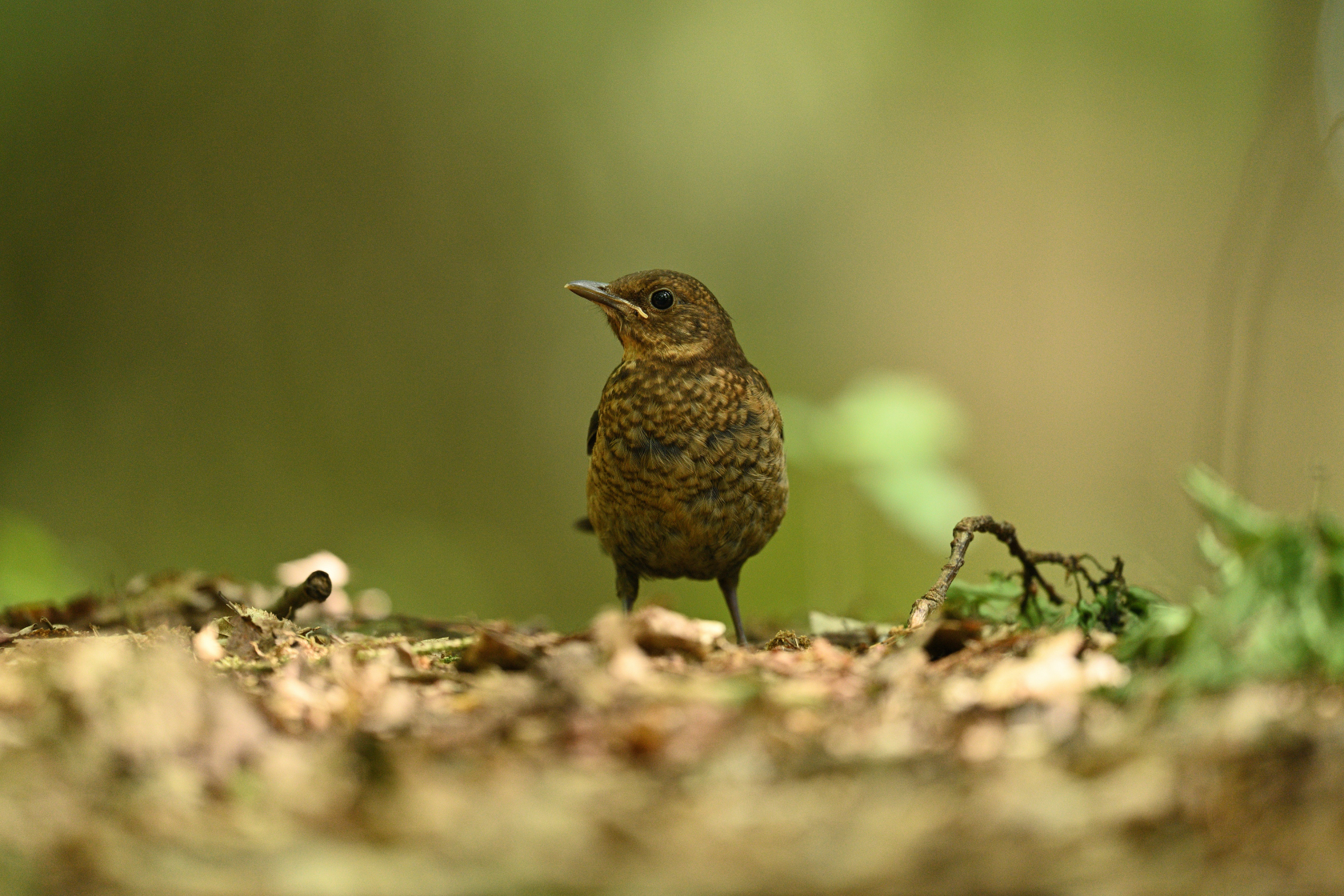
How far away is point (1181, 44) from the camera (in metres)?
6.64

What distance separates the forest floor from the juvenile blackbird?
1.66 metres

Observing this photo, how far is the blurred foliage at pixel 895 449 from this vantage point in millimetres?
4109

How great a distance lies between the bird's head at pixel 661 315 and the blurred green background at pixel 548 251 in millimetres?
2896

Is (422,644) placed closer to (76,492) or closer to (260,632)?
(260,632)

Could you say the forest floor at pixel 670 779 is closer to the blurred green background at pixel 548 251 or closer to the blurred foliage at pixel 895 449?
the blurred foliage at pixel 895 449

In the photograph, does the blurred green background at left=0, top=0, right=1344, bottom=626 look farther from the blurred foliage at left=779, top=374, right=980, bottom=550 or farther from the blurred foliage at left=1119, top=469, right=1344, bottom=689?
the blurred foliage at left=1119, top=469, right=1344, bottom=689

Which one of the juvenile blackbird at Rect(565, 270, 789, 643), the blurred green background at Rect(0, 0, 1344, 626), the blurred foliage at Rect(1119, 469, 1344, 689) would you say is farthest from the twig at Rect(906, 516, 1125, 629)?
the blurred green background at Rect(0, 0, 1344, 626)

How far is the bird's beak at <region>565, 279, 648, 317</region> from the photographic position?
3.80 metres

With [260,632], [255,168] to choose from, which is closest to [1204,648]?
[260,632]

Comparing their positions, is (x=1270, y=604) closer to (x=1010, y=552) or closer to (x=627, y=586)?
(x=1010, y=552)

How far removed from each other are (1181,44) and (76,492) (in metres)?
8.17

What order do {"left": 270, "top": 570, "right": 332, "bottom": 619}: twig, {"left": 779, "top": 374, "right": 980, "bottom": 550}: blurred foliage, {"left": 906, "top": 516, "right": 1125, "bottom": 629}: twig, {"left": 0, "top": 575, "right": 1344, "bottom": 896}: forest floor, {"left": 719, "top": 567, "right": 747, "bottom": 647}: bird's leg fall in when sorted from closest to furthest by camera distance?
{"left": 0, "top": 575, "right": 1344, "bottom": 896}: forest floor → {"left": 906, "top": 516, "right": 1125, "bottom": 629}: twig → {"left": 270, "top": 570, "right": 332, "bottom": 619}: twig → {"left": 719, "top": 567, "right": 747, "bottom": 647}: bird's leg → {"left": 779, "top": 374, "right": 980, "bottom": 550}: blurred foliage

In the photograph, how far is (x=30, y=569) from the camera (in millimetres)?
4809

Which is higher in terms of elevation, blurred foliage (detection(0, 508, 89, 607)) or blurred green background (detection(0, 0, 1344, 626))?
blurred green background (detection(0, 0, 1344, 626))
